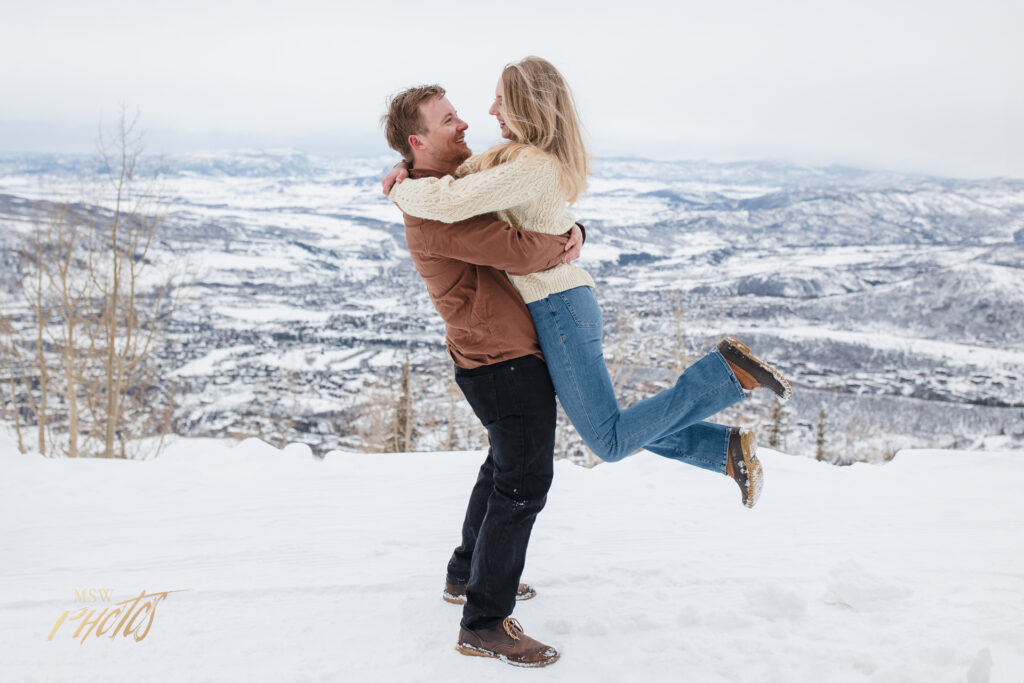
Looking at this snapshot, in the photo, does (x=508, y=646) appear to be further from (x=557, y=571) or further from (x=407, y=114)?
(x=407, y=114)

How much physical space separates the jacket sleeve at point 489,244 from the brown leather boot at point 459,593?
1161 millimetres

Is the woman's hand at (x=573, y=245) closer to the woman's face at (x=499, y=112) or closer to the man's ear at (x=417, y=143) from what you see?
the woman's face at (x=499, y=112)

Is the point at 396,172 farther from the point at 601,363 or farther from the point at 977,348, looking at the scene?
the point at 977,348

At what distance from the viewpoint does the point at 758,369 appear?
5.93 feet

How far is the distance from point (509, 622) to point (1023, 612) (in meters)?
1.63

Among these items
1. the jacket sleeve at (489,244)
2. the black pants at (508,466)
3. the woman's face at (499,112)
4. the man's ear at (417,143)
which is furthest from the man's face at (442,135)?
the black pants at (508,466)

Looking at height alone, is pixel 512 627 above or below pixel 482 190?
below

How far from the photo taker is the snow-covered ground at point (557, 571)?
1.80 m

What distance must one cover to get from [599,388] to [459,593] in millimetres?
935

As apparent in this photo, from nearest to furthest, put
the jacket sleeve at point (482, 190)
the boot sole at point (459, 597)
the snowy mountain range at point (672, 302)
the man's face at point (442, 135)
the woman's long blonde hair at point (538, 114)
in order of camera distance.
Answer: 1. the jacket sleeve at point (482, 190)
2. the woman's long blonde hair at point (538, 114)
3. the man's face at point (442, 135)
4. the boot sole at point (459, 597)
5. the snowy mountain range at point (672, 302)

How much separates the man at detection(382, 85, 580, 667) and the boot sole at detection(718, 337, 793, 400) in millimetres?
538

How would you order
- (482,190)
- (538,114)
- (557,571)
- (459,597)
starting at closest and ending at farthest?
(482,190) → (538,114) → (459,597) → (557,571)

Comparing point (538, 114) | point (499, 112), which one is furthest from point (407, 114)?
point (538, 114)

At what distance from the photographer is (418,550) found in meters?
2.71
